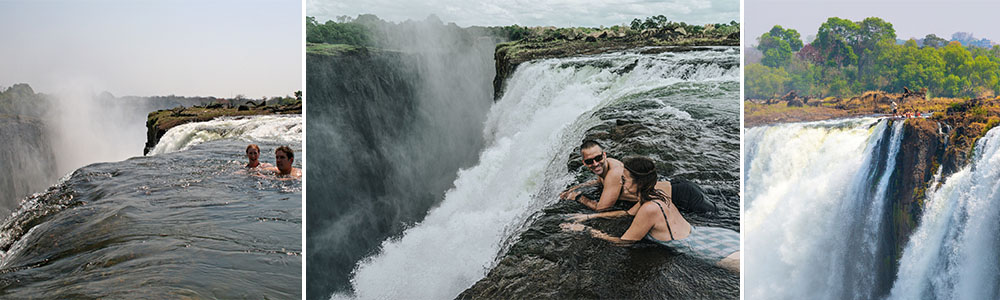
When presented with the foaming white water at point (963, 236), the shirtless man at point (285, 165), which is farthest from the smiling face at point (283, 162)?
the foaming white water at point (963, 236)

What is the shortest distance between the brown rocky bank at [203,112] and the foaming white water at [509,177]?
110 centimetres

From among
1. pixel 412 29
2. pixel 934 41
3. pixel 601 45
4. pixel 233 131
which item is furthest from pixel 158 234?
pixel 934 41

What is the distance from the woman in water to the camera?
Result: 327cm

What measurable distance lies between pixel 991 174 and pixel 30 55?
4.92m

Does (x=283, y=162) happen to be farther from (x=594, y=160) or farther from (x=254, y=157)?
(x=594, y=160)

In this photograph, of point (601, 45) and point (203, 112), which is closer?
point (601, 45)

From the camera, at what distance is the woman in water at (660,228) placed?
3.27 meters

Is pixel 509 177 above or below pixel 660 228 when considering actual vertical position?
above

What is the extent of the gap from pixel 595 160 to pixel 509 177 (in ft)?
1.79

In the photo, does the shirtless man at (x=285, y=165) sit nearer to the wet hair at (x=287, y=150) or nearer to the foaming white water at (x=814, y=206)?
the wet hair at (x=287, y=150)

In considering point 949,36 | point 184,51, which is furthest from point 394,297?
point 949,36

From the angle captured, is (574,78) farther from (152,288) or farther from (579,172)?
(152,288)

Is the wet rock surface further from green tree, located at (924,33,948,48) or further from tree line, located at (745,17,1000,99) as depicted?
green tree, located at (924,33,948,48)

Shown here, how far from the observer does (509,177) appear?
148 inches
